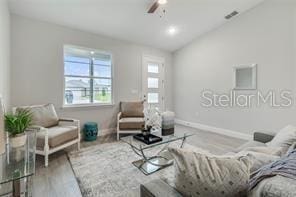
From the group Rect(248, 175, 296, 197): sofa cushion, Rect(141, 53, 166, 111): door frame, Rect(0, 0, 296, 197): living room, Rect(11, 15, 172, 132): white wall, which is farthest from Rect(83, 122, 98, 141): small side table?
Rect(248, 175, 296, 197): sofa cushion

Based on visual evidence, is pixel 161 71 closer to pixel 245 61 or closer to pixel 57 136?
pixel 245 61

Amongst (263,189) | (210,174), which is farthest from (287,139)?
(210,174)

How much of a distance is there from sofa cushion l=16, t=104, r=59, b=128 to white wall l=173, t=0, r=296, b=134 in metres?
3.88

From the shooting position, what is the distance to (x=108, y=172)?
8.03ft

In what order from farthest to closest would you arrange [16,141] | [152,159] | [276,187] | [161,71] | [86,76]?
1. [161,71]
2. [86,76]
3. [152,159]
4. [16,141]
5. [276,187]

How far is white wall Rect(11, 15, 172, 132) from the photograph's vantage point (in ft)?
10.6

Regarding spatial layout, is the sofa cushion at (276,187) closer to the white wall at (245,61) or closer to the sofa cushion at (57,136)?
the sofa cushion at (57,136)

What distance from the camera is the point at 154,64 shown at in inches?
215

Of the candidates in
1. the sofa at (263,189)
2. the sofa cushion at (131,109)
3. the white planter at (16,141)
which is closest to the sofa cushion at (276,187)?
the sofa at (263,189)

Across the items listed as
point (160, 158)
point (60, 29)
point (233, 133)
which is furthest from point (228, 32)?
point (60, 29)

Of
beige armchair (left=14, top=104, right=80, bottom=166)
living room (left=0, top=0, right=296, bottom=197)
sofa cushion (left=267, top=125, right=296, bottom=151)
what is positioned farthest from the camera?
beige armchair (left=14, top=104, right=80, bottom=166)

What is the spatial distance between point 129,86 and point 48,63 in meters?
2.07

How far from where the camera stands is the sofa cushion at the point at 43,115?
9.82 feet

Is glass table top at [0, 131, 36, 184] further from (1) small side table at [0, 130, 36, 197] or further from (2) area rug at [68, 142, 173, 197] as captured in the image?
(2) area rug at [68, 142, 173, 197]
